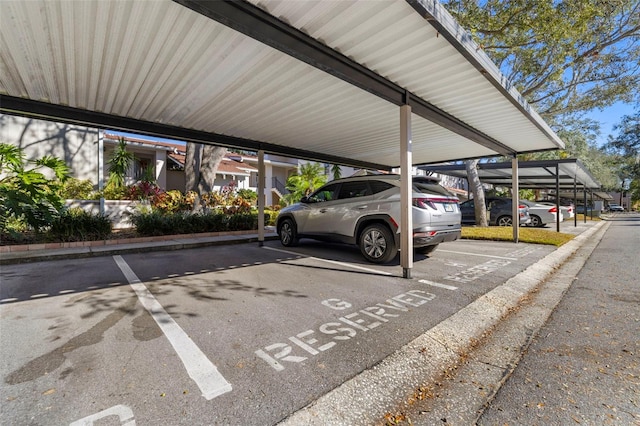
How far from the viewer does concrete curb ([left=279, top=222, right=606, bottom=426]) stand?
1.74 m

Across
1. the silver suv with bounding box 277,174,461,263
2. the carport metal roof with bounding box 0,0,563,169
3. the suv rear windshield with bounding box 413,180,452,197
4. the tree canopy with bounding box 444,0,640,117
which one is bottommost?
the silver suv with bounding box 277,174,461,263

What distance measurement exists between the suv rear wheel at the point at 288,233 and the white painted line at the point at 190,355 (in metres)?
4.23

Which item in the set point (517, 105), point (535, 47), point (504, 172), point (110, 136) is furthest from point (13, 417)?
point (504, 172)

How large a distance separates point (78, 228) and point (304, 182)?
32.9 ft

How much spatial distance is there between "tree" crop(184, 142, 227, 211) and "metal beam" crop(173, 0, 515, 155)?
357 inches

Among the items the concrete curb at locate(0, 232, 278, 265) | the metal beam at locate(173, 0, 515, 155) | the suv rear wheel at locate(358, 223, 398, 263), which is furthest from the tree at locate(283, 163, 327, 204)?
the metal beam at locate(173, 0, 515, 155)

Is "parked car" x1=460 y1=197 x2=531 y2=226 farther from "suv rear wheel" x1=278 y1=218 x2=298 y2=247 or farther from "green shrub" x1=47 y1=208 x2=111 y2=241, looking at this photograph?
"green shrub" x1=47 y1=208 x2=111 y2=241

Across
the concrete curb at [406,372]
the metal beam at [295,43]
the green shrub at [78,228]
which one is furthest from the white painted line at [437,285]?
the green shrub at [78,228]

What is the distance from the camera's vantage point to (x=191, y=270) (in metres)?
5.26

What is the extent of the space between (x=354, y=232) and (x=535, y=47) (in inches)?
396

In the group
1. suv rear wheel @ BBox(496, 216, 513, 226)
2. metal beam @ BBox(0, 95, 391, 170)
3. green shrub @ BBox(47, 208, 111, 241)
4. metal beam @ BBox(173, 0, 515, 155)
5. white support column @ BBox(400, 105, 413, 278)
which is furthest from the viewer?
suv rear wheel @ BBox(496, 216, 513, 226)

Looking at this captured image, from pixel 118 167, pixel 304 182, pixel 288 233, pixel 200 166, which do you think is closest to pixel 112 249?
pixel 288 233

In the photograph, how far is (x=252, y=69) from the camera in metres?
4.11

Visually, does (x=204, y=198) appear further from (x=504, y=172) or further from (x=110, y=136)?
(x=504, y=172)
